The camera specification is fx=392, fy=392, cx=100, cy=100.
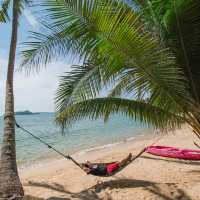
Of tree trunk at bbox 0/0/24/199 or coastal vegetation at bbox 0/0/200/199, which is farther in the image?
tree trunk at bbox 0/0/24/199

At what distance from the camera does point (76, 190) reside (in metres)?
7.89

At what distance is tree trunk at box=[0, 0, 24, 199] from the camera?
580 centimetres

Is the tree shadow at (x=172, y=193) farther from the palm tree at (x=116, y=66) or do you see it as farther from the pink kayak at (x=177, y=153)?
the pink kayak at (x=177, y=153)

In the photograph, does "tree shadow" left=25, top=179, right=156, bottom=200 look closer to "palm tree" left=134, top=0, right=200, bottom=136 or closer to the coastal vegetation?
the coastal vegetation

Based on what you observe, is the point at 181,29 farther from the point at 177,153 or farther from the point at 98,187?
the point at 177,153

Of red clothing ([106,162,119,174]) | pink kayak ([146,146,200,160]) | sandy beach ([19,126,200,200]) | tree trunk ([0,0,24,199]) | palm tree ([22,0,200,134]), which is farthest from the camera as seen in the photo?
pink kayak ([146,146,200,160])

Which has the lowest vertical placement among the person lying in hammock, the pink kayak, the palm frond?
the person lying in hammock

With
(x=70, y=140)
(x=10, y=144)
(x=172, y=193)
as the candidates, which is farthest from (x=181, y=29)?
(x=70, y=140)

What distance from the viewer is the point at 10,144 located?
6.06m

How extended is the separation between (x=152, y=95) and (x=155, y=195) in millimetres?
1942

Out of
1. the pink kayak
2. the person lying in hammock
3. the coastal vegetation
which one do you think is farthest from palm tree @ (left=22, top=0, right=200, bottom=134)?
the pink kayak

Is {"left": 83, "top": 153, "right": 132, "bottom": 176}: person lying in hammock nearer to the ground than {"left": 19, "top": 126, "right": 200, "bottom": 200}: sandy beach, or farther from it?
farther from it

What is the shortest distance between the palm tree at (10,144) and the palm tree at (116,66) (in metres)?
0.78

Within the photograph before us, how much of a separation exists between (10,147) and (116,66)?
234 centimetres
